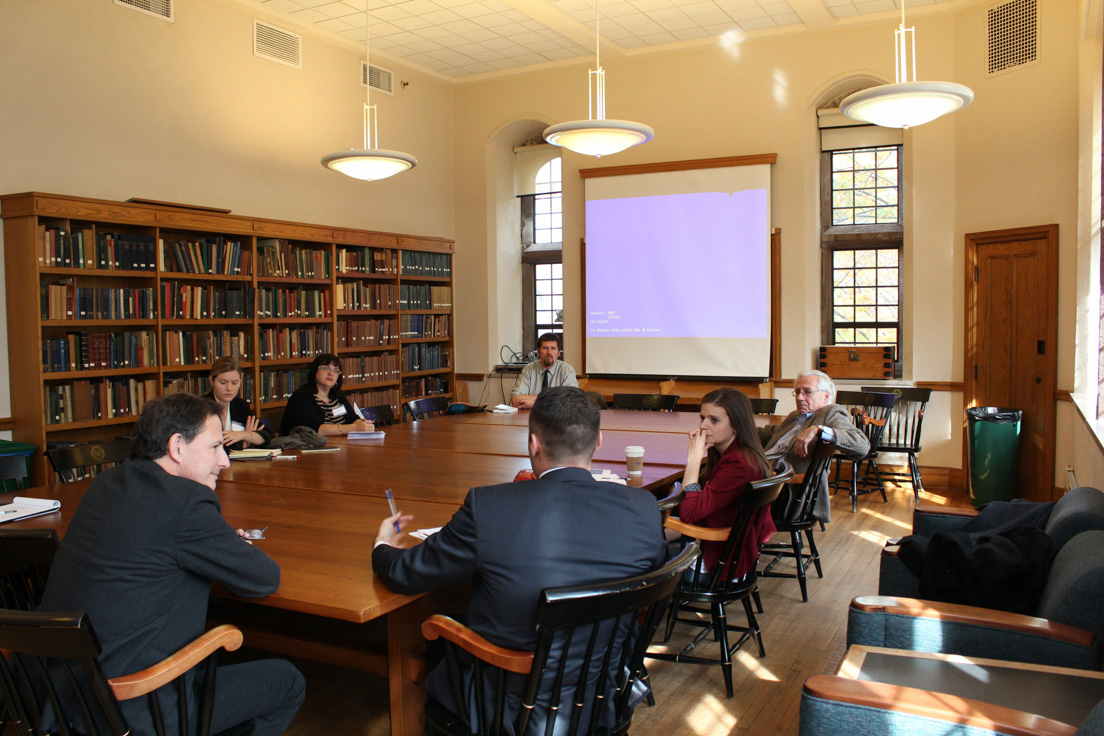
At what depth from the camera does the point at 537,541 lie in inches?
77.0

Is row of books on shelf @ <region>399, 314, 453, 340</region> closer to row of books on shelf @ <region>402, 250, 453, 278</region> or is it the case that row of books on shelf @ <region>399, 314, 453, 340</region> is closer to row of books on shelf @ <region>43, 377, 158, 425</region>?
row of books on shelf @ <region>402, 250, 453, 278</region>

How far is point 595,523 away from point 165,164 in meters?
5.64

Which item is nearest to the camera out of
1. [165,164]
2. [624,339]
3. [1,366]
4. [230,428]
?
[230,428]

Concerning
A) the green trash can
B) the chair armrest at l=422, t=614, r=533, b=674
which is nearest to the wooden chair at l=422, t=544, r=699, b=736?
the chair armrest at l=422, t=614, r=533, b=674

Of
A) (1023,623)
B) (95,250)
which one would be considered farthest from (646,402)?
(1023,623)

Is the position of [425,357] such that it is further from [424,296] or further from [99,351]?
[99,351]

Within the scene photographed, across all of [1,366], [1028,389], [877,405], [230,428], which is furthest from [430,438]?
[1028,389]

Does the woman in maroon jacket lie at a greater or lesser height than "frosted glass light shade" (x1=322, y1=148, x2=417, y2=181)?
lesser

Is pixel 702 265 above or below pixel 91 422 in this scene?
above

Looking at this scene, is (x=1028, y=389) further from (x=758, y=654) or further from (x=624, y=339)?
(x=758, y=654)

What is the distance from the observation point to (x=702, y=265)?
803 centimetres

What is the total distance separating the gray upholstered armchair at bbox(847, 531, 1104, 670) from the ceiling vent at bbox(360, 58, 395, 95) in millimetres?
7031

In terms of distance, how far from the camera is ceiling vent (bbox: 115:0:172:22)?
600 centimetres

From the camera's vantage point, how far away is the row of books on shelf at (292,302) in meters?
6.72
